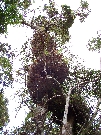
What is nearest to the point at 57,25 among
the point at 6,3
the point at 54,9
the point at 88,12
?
the point at 54,9

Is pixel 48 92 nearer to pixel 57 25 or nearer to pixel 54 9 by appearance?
pixel 57 25

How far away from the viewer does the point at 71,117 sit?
16.4 m

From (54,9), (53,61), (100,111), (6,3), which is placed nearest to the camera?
(6,3)

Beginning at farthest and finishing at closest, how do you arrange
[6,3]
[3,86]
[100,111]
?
1. [3,86]
2. [100,111]
3. [6,3]

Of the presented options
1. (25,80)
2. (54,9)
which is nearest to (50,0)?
(54,9)

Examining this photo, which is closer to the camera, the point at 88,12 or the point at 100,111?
the point at 100,111

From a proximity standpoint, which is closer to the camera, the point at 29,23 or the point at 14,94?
the point at 14,94

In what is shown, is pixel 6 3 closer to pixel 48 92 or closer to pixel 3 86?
pixel 3 86

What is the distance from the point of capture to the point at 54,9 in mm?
18109

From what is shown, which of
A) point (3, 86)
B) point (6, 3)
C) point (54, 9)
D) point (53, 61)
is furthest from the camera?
point (54, 9)

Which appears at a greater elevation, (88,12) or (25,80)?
(88,12)

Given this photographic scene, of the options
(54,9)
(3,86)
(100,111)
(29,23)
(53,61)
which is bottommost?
(100,111)

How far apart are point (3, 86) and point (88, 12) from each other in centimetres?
767

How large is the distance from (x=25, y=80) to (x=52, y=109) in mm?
2446
